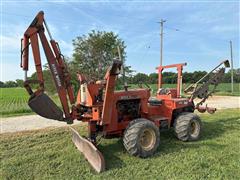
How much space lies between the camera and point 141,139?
17.6 ft

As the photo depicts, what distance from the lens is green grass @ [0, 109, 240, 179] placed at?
4.34 m

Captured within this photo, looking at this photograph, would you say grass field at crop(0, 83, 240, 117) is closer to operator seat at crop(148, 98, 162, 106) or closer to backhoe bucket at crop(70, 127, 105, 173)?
operator seat at crop(148, 98, 162, 106)

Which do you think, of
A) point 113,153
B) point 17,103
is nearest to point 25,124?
point 113,153

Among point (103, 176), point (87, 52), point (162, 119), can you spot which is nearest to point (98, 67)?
point (87, 52)

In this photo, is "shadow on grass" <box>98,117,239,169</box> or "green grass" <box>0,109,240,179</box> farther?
"shadow on grass" <box>98,117,239,169</box>

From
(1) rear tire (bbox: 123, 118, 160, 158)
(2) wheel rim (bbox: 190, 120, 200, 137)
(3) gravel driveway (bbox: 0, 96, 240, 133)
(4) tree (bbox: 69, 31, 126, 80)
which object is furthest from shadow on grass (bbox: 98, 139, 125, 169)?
(4) tree (bbox: 69, 31, 126, 80)

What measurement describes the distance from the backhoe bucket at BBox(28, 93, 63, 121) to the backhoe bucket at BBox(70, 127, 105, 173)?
0.89m

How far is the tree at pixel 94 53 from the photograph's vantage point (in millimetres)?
22562

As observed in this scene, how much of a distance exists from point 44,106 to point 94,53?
738 inches

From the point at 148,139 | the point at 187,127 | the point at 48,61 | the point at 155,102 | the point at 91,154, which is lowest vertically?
the point at 91,154

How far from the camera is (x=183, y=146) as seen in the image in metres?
5.91

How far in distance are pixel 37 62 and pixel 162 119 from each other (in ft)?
11.5

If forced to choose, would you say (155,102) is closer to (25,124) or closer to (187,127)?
(187,127)

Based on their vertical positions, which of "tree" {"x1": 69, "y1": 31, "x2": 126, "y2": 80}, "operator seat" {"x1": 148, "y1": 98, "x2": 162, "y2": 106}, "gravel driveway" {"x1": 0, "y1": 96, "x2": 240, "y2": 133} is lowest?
"gravel driveway" {"x1": 0, "y1": 96, "x2": 240, "y2": 133}
